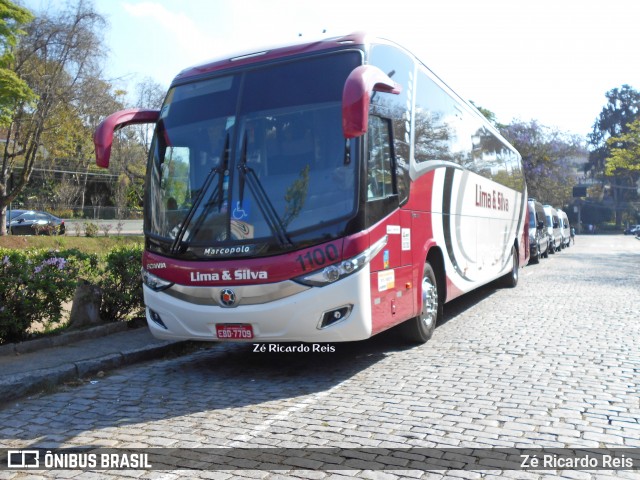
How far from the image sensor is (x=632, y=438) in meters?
4.56

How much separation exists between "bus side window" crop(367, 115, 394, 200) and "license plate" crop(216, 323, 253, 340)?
1.78 meters

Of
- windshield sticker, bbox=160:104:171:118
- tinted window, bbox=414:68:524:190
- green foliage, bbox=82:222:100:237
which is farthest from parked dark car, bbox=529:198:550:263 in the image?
windshield sticker, bbox=160:104:171:118

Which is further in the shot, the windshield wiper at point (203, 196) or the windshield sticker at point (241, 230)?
the windshield wiper at point (203, 196)

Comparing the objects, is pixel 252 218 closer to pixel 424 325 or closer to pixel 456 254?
pixel 424 325

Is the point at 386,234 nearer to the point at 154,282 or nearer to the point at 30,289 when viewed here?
the point at 154,282

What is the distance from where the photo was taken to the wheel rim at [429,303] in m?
8.17

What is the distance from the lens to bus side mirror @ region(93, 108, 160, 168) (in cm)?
686

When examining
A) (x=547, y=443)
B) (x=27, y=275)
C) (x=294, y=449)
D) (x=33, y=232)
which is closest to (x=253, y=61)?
(x=27, y=275)

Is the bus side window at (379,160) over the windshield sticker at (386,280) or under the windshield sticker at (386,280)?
over

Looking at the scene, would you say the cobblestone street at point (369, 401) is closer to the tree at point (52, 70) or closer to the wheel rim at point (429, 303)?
the wheel rim at point (429, 303)

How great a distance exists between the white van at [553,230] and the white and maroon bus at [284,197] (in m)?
25.4

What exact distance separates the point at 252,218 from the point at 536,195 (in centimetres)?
5814

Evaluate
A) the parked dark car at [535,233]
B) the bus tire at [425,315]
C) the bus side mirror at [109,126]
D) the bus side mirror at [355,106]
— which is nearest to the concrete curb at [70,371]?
→ the bus side mirror at [109,126]

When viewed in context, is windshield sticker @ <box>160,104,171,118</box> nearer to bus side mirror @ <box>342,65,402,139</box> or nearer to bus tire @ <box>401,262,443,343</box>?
bus side mirror @ <box>342,65,402,139</box>
